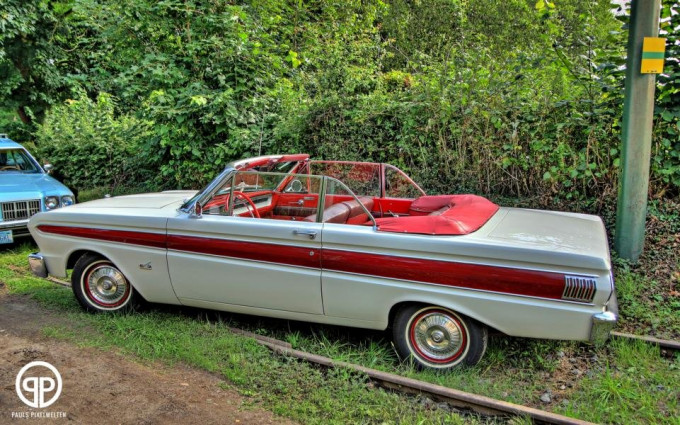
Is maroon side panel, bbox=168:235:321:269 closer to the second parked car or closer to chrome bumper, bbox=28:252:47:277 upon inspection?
chrome bumper, bbox=28:252:47:277

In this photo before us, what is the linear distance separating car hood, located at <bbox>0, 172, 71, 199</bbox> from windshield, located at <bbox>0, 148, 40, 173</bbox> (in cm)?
23

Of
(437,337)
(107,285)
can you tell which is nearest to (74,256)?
(107,285)

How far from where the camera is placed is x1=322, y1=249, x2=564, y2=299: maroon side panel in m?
3.50

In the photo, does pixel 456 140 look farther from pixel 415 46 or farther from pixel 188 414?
pixel 415 46

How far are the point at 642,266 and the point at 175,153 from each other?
7507 millimetres

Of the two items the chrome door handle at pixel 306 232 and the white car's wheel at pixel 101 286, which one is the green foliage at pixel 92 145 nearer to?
the white car's wheel at pixel 101 286

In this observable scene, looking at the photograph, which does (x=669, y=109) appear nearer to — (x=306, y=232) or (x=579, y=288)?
(x=579, y=288)

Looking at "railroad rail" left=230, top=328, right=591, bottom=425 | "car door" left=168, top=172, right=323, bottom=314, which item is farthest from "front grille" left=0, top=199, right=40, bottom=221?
"railroad rail" left=230, top=328, right=591, bottom=425

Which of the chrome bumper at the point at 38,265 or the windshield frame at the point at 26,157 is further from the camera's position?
the windshield frame at the point at 26,157

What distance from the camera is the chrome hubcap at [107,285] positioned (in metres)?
4.97

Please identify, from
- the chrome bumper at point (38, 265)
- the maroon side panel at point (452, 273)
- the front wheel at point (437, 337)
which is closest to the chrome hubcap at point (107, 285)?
the chrome bumper at point (38, 265)

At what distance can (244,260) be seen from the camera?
4355 millimetres

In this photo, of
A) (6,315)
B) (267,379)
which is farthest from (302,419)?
(6,315)

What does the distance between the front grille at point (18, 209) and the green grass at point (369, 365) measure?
10.4ft
